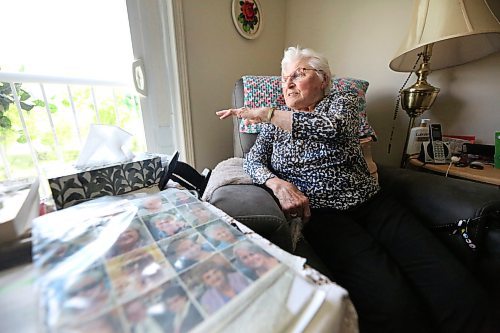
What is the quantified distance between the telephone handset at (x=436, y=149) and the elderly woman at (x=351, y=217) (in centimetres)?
42

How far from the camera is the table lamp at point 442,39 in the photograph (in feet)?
2.83

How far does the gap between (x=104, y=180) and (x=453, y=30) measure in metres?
1.40

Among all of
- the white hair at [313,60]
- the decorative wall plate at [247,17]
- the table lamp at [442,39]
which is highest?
the decorative wall plate at [247,17]

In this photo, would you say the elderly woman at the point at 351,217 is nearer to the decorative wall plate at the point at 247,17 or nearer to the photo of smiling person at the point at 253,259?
the photo of smiling person at the point at 253,259

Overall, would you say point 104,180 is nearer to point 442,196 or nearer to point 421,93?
point 442,196

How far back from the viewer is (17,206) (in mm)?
420

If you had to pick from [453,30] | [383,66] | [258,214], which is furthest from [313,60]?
[383,66]

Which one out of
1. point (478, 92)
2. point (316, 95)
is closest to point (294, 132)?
point (316, 95)

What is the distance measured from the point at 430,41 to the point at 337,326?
1.17m

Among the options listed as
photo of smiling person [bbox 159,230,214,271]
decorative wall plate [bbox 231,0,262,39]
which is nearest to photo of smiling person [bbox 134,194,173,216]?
photo of smiling person [bbox 159,230,214,271]

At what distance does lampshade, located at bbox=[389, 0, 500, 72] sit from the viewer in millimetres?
859

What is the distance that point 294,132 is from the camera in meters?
0.74

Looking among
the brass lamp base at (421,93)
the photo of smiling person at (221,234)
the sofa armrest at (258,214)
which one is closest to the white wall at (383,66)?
the brass lamp base at (421,93)

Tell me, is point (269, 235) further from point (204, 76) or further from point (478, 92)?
point (478, 92)
